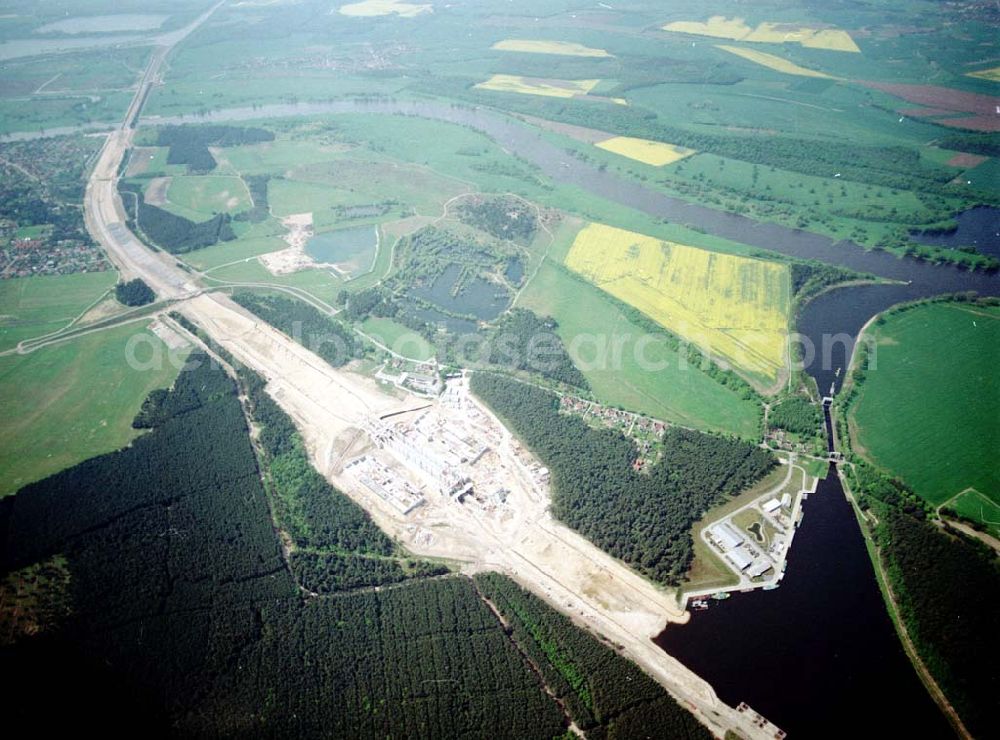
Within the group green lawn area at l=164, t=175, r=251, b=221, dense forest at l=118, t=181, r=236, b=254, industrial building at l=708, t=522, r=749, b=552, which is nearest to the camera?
industrial building at l=708, t=522, r=749, b=552

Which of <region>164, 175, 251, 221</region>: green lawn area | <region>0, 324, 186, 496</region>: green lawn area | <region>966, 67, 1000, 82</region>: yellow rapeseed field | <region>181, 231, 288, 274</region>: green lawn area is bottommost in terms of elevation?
<region>0, 324, 186, 496</region>: green lawn area

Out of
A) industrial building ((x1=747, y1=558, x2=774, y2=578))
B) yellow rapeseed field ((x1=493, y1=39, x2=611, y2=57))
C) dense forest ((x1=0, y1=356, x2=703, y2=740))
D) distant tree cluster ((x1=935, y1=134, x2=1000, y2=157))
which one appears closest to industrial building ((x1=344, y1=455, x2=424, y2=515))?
dense forest ((x1=0, y1=356, x2=703, y2=740))

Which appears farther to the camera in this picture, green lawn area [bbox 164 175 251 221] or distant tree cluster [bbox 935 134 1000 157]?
distant tree cluster [bbox 935 134 1000 157]

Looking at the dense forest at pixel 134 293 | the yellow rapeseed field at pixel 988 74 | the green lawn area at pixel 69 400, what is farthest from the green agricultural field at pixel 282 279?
the yellow rapeseed field at pixel 988 74

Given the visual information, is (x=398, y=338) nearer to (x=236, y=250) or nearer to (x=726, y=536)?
(x=236, y=250)

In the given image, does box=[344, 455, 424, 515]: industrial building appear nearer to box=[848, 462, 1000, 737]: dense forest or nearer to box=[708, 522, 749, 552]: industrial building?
box=[708, 522, 749, 552]: industrial building

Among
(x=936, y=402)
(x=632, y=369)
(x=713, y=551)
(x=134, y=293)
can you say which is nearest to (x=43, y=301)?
(x=134, y=293)

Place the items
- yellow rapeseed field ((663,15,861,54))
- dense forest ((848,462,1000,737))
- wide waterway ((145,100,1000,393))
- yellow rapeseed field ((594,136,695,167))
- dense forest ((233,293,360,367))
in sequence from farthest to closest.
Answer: yellow rapeseed field ((663,15,861,54))
yellow rapeseed field ((594,136,695,167))
wide waterway ((145,100,1000,393))
dense forest ((233,293,360,367))
dense forest ((848,462,1000,737))
